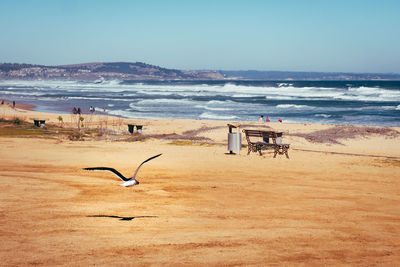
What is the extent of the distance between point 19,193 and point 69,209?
1.40m

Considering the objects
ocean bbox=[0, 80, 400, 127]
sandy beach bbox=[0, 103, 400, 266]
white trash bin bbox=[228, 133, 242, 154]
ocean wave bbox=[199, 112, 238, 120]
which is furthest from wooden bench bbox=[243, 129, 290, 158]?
ocean wave bbox=[199, 112, 238, 120]

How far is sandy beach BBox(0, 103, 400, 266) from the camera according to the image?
6434 mm

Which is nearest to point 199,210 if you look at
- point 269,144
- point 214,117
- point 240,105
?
point 269,144

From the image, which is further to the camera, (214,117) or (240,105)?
(240,105)

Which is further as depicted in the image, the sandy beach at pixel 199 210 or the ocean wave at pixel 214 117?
the ocean wave at pixel 214 117

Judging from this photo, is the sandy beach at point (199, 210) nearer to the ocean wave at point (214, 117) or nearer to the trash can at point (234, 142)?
the trash can at point (234, 142)

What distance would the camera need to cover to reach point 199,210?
8.43 meters

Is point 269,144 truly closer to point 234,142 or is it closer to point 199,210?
point 234,142

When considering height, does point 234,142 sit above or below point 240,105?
above

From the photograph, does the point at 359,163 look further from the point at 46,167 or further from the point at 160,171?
the point at 46,167

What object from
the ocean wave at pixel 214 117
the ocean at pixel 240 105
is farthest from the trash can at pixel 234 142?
the ocean wave at pixel 214 117

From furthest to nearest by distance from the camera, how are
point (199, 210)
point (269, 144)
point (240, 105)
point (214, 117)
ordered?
1. point (240, 105)
2. point (214, 117)
3. point (269, 144)
4. point (199, 210)

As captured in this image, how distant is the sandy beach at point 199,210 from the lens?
643 centimetres

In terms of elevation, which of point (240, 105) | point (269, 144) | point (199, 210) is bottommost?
point (240, 105)
